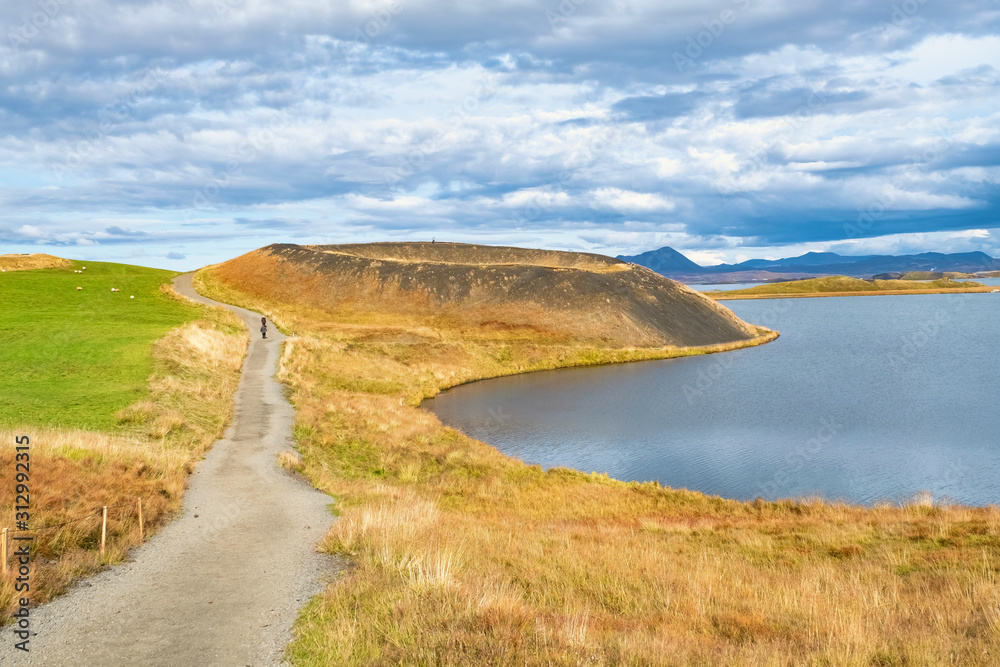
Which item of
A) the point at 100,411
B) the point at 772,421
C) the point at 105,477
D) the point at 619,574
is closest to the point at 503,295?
the point at 772,421

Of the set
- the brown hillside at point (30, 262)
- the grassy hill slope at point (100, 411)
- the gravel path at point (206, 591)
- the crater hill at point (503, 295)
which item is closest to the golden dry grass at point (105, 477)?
the grassy hill slope at point (100, 411)

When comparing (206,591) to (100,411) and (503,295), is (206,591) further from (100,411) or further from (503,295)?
(503,295)

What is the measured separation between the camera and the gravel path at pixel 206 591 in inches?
346

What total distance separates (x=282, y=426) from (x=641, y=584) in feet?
64.4

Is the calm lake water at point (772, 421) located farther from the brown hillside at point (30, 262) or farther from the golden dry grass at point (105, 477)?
the brown hillside at point (30, 262)

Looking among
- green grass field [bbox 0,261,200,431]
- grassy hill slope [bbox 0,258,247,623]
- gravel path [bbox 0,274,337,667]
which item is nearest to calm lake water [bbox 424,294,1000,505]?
grassy hill slope [bbox 0,258,247,623]

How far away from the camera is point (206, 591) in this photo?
1091cm

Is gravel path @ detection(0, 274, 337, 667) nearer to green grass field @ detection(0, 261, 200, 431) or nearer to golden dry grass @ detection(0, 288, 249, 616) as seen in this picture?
golden dry grass @ detection(0, 288, 249, 616)

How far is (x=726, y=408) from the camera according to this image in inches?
1549

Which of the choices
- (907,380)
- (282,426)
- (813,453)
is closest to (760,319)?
(907,380)

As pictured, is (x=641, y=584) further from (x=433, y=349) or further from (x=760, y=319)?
(x=760, y=319)

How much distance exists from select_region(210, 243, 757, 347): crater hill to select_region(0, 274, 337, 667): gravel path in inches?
2213

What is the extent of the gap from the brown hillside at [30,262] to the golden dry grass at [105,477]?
69.4 m

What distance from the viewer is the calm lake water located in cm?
2552
